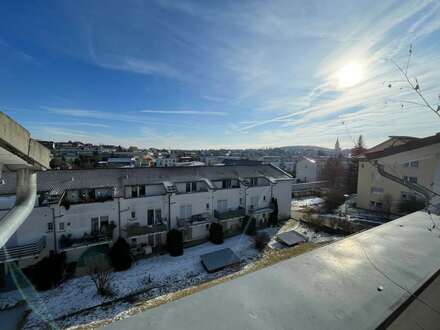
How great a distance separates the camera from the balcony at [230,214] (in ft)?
54.9

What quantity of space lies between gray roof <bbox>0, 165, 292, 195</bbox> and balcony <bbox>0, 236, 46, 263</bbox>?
2.98 m

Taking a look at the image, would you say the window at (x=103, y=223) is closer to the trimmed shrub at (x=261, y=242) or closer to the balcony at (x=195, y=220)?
the balcony at (x=195, y=220)

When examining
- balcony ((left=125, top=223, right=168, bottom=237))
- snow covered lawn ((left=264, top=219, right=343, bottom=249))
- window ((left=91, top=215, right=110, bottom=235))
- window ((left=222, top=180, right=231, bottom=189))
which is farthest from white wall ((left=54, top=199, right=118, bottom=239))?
snow covered lawn ((left=264, top=219, right=343, bottom=249))

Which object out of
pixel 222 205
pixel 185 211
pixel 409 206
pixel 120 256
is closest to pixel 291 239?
pixel 222 205

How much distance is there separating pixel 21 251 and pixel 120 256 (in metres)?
4.79


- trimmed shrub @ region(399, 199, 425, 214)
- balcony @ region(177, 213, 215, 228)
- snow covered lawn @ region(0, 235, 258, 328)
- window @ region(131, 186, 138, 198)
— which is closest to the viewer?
snow covered lawn @ region(0, 235, 258, 328)

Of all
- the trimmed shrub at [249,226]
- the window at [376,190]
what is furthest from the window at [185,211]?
the window at [376,190]

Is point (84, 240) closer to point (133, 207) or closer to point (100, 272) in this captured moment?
point (100, 272)

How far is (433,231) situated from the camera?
298cm

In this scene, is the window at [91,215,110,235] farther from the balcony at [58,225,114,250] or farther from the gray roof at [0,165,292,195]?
the gray roof at [0,165,292,195]

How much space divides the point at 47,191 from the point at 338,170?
118 feet

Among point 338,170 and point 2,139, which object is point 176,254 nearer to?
point 2,139

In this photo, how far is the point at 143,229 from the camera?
13.6 meters

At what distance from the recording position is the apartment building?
11.6m
